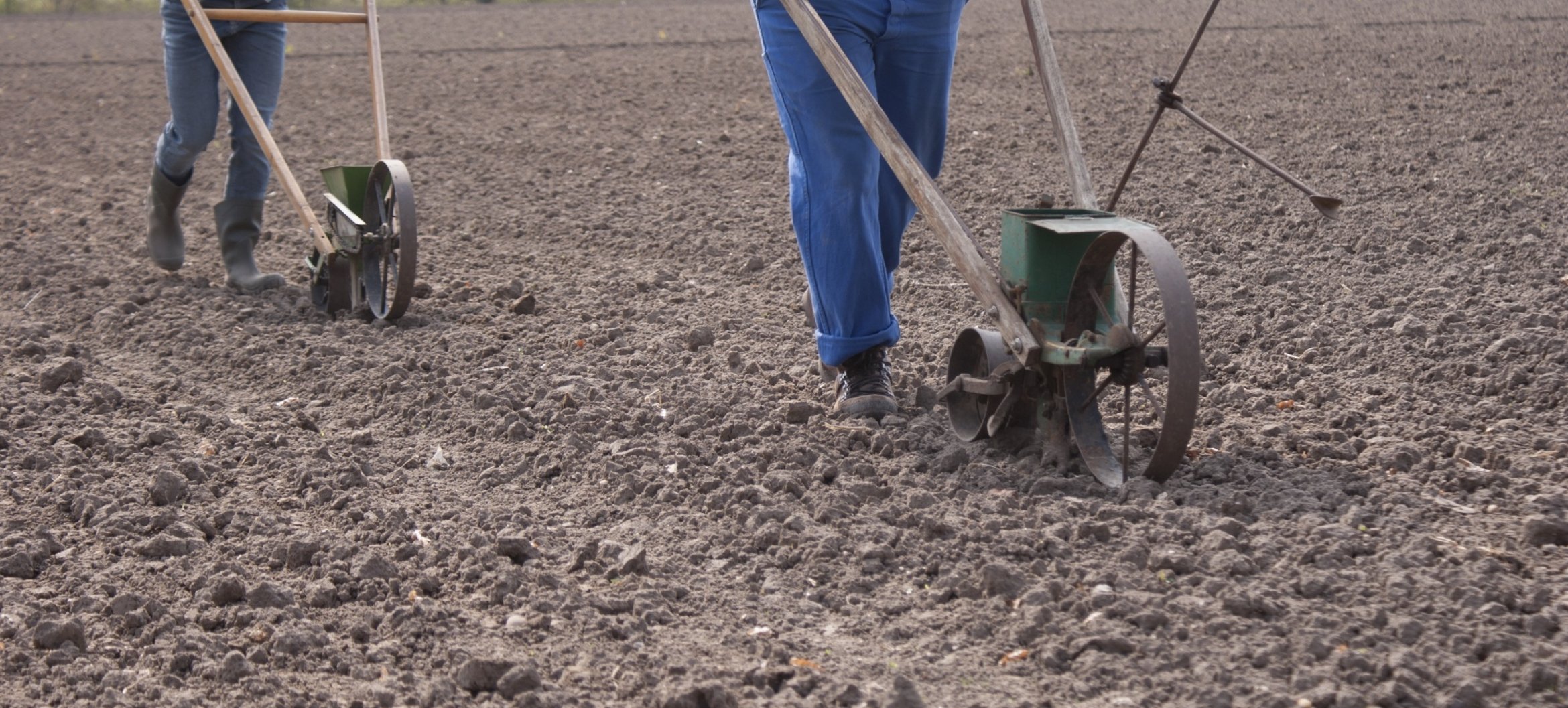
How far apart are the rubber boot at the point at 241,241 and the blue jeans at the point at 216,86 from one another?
0.05 metres

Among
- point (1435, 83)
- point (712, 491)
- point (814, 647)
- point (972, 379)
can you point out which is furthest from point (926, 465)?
point (1435, 83)

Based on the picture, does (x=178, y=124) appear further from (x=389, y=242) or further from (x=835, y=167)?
(x=835, y=167)

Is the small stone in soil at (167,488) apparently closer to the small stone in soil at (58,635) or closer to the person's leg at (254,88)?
the small stone in soil at (58,635)

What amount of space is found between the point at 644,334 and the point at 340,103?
741cm

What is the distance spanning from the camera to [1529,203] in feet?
18.8

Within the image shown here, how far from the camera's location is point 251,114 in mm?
5109

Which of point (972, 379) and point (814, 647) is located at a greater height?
point (972, 379)

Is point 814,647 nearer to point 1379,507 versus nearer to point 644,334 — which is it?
point 1379,507

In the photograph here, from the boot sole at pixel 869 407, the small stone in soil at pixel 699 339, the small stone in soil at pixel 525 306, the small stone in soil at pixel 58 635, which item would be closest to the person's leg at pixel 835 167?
the boot sole at pixel 869 407

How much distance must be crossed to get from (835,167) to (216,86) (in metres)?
2.91

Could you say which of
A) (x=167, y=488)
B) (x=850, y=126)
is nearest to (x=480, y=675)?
(x=167, y=488)

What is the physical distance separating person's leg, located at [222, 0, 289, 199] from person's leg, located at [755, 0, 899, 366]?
2478 mm

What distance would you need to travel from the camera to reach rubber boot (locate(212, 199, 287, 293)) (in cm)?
572

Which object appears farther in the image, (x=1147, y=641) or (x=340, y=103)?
(x=340, y=103)
